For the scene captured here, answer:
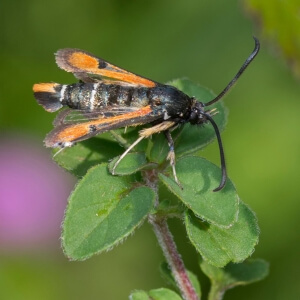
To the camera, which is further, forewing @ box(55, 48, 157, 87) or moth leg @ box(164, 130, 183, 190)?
forewing @ box(55, 48, 157, 87)

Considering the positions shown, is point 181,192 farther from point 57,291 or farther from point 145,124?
point 57,291

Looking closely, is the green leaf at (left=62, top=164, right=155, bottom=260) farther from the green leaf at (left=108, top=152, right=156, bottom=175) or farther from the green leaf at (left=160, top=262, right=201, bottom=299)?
the green leaf at (left=160, top=262, right=201, bottom=299)

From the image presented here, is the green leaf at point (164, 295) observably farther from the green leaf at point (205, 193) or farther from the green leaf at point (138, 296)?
the green leaf at point (205, 193)

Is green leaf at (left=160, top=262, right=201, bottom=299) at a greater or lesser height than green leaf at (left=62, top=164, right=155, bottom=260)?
lesser

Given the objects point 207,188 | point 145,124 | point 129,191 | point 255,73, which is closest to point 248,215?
point 207,188

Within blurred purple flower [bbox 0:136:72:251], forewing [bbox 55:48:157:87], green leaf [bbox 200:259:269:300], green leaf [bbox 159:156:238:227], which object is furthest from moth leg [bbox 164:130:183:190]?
blurred purple flower [bbox 0:136:72:251]

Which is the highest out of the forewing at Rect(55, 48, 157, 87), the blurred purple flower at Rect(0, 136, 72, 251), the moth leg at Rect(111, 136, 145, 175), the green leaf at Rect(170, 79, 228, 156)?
the green leaf at Rect(170, 79, 228, 156)
